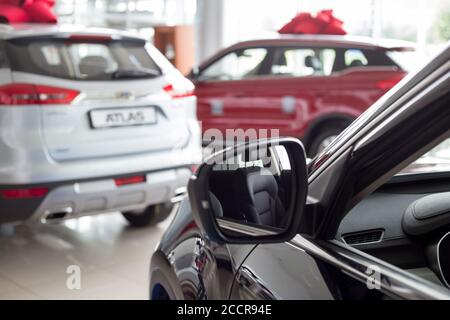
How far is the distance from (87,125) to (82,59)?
0.66 meters

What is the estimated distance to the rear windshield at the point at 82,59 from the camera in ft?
11.9

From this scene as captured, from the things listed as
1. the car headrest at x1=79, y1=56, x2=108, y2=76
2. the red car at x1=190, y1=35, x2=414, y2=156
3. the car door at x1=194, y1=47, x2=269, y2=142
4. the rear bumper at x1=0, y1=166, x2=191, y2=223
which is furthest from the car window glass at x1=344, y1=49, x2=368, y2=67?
the car headrest at x1=79, y1=56, x2=108, y2=76

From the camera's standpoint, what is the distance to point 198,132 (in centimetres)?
425

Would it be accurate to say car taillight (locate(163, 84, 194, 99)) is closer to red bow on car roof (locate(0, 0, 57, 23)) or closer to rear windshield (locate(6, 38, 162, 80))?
rear windshield (locate(6, 38, 162, 80))

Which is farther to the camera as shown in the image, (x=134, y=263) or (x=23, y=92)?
(x=134, y=263)

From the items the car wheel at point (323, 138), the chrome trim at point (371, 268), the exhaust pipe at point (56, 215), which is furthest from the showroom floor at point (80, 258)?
the chrome trim at point (371, 268)

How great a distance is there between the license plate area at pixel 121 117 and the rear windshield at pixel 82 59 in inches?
9.5

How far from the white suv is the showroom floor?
388mm

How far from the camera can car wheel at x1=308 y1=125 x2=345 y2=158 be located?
20.1 feet

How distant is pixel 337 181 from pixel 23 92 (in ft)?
8.68

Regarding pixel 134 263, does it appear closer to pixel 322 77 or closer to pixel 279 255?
pixel 279 255

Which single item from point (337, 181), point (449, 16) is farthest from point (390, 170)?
point (449, 16)

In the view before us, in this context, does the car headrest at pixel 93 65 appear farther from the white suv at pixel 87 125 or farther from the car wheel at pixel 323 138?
the car wheel at pixel 323 138

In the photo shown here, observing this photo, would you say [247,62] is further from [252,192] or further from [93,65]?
[252,192]
